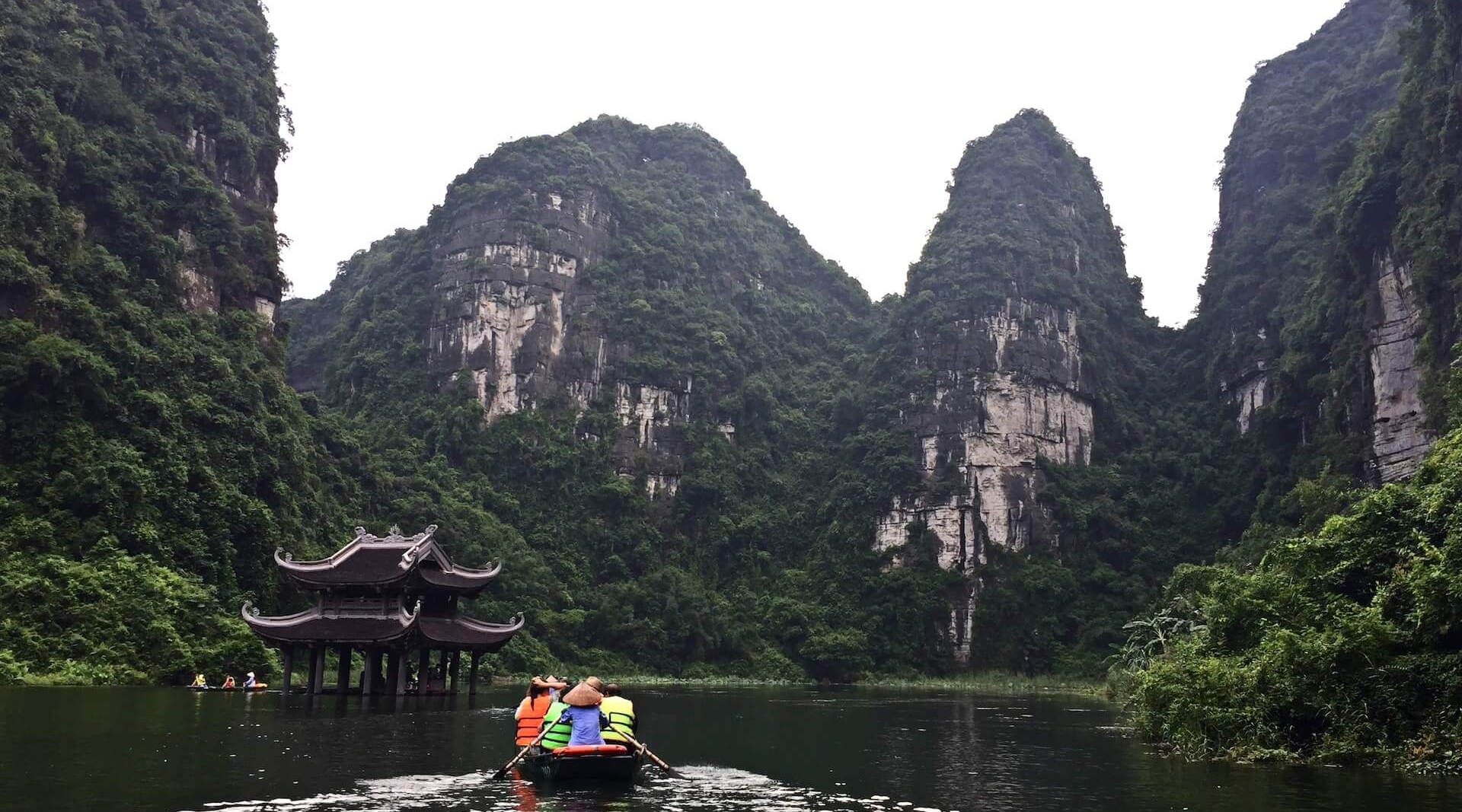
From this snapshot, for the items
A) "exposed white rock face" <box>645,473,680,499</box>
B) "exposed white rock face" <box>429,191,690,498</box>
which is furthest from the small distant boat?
"exposed white rock face" <box>645,473,680,499</box>

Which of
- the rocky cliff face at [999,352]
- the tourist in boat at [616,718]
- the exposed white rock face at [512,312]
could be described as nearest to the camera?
the tourist in boat at [616,718]

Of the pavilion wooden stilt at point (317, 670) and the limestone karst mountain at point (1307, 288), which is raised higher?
the limestone karst mountain at point (1307, 288)

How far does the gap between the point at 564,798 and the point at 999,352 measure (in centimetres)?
7798

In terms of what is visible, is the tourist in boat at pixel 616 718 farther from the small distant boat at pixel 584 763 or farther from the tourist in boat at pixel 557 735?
the tourist in boat at pixel 557 735

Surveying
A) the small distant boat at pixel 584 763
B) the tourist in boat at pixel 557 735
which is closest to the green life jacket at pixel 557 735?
the tourist in boat at pixel 557 735

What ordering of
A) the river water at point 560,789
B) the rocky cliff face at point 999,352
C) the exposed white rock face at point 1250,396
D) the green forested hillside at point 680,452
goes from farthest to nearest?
the rocky cliff face at point 999,352
the exposed white rock face at point 1250,396
the green forested hillside at point 680,452
the river water at point 560,789

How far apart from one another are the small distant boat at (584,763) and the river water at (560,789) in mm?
262

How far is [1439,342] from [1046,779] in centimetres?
3642

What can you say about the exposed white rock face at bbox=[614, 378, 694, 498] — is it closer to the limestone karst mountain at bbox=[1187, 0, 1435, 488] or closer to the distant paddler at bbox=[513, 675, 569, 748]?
the limestone karst mountain at bbox=[1187, 0, 1435, 488]

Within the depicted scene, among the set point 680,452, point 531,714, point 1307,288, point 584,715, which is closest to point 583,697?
point 584,715

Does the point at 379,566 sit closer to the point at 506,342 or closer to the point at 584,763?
the point at 584,763

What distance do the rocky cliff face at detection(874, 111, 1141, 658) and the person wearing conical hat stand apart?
65393mm

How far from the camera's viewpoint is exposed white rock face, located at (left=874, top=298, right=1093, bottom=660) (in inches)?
3194

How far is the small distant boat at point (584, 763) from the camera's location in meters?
14.4
